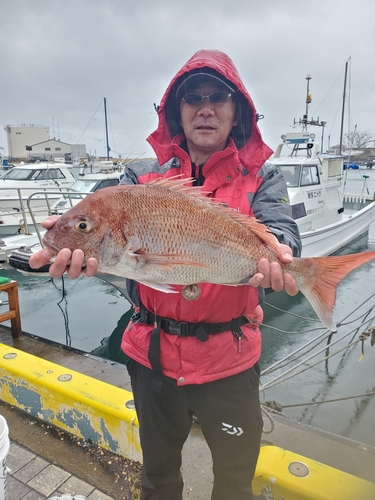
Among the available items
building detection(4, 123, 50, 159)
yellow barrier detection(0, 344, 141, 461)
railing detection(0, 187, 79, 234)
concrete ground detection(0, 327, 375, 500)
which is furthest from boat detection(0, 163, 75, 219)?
building detection(4, 123, 50, 159)

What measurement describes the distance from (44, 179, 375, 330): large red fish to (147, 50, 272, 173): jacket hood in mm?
469

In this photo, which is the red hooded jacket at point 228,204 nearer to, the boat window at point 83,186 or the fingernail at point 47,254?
the fingernail at point 47,254

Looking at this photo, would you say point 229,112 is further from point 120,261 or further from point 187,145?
point 120,261

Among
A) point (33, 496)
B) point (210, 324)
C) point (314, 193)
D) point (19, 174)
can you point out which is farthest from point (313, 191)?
point (19, 174)

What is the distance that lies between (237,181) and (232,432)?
4.73 ft

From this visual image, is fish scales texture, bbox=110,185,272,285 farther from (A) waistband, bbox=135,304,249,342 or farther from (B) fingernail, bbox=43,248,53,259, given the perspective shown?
(B) fingernail, bbox=43,248,53,259

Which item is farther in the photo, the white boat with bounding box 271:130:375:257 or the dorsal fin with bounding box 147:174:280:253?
the white boat with bounding box 271:130:375:257

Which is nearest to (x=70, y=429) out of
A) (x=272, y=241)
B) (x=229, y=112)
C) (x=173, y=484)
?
(x=173, y=484)

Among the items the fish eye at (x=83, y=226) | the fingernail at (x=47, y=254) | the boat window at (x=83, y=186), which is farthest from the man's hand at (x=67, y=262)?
the boat window at (x=83, y=186)

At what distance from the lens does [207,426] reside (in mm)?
2053

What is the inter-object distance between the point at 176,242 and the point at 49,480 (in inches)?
88.3

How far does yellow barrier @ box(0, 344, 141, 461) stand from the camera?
9.58 feet

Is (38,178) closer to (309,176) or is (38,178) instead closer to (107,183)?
(107,183)

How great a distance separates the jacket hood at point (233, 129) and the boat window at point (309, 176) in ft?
31.2
